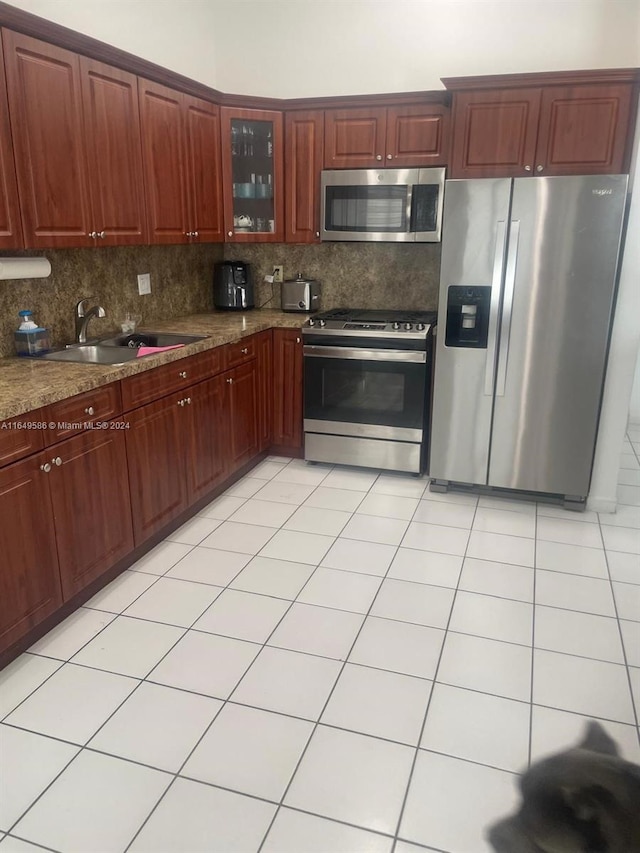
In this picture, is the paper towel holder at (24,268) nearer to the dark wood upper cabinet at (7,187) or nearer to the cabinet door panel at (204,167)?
the dark wood upper cabinet at (7,187)

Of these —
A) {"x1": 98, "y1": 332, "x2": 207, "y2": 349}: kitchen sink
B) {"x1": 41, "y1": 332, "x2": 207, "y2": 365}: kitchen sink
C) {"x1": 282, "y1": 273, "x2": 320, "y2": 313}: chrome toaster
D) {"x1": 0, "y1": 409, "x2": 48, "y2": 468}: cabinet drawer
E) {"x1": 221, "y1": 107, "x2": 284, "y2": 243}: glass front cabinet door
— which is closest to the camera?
{"x1": 0, "y1": 409, "x2": 48, "y2": 468}: cabinet drawer

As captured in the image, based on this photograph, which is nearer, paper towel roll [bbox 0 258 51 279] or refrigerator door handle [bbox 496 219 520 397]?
paper towel roll [bbox 0 258 51 279]

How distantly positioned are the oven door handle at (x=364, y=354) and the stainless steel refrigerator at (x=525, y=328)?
160 mm

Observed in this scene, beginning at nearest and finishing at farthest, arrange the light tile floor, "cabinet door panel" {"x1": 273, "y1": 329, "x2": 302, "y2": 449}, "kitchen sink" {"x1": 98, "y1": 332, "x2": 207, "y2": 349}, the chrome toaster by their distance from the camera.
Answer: the light tile floor
"kitchen sink" {"x1": 98, "y1": 332, "x2": 207, "y2": 349}
"cabinet door panel" {"x1": 273, "y1": 329, "x2": 302, "y2": 449}
the chrome toaster

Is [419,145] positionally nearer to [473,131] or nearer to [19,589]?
[473,131]

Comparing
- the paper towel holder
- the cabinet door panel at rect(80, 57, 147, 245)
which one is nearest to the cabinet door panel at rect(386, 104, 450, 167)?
the cabinet door panel at rect(80, 57, 147, 245)

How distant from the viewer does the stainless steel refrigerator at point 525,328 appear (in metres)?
3.10

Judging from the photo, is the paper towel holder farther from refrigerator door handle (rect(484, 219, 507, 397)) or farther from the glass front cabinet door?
refrigerator door handle (rect(484, 219, 507, 397))

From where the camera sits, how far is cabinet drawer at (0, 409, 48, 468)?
2.00 m

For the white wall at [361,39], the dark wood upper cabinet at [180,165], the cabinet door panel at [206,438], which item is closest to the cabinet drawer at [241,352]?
the cabinet door panel at [206,438]

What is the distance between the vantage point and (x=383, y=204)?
3.76 meters

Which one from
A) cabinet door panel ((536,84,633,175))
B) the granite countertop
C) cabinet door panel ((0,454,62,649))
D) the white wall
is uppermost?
the white wall

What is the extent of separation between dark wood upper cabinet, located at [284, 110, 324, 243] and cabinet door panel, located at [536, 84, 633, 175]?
134cm

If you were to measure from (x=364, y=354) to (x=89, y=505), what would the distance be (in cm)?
186
